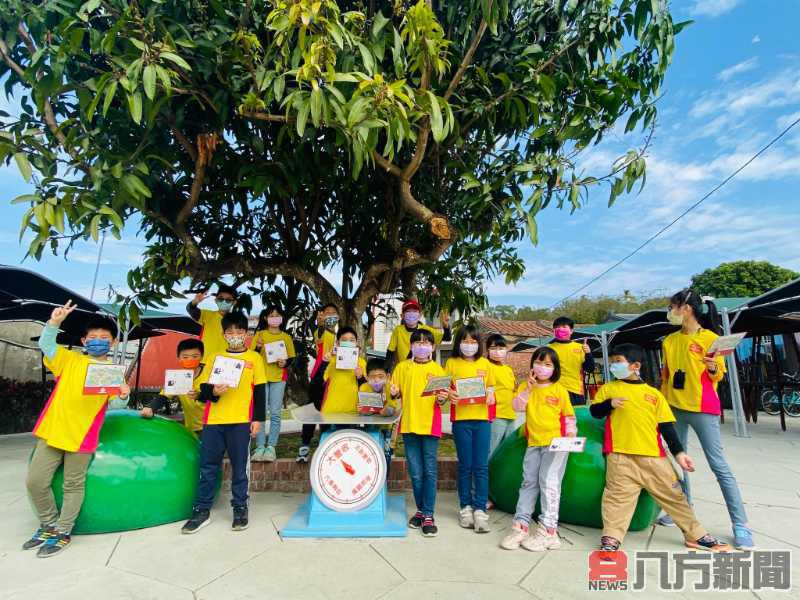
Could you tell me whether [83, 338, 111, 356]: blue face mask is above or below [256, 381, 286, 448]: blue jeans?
above

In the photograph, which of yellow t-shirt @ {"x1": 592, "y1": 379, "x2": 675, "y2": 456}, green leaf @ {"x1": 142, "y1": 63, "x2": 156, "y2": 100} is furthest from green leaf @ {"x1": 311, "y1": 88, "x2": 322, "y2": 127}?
yellow t-shirt @ {"x1": 592, "y1": 379, "x2": 675, "y2": 456}

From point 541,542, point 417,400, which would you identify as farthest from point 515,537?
point 417,400

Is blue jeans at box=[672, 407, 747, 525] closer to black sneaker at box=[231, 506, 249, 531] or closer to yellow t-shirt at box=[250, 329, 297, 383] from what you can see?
black sneaker at box=[231, 506, 249, 531]

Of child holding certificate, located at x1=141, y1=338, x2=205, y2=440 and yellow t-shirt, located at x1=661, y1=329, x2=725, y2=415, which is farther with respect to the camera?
child holding certificate, located at x1=141, y1=338, x2=205, y2=440

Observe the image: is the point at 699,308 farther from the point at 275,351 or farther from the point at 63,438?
the point at 63,438

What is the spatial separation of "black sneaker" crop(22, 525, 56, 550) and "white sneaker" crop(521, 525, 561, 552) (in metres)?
3.52

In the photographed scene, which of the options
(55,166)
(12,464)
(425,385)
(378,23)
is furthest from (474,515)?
(12,464)

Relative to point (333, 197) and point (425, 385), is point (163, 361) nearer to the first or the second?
point (333, 197)

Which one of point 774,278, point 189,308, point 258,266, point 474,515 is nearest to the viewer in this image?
point 474,515

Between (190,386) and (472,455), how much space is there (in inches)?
104

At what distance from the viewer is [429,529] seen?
378cm

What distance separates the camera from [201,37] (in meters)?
3.67

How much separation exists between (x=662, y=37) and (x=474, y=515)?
4261 millimetres

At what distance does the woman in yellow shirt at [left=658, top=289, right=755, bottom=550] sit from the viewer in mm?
3588
